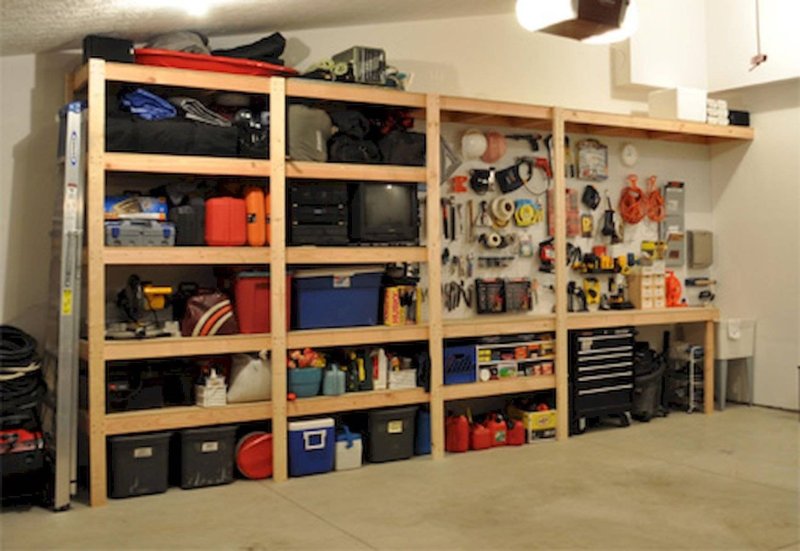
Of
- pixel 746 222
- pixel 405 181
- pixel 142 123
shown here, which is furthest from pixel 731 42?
pixel 142 123

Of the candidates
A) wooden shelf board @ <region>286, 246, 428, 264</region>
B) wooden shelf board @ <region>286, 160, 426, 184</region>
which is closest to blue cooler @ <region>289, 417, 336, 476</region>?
wooden shelf board @ <region>286, 246, 428, 264</region>

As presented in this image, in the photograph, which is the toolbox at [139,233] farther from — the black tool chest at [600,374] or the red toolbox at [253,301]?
the black tool chest at [600,374]

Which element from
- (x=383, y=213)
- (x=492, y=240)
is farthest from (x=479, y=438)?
(x=383, y=213)

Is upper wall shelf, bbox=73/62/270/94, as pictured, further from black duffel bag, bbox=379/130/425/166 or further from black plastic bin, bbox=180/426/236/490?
black plastic bin, bbox=180/426/236/490

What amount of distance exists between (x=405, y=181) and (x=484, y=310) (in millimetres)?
1347

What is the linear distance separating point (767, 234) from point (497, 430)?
3.33 meters

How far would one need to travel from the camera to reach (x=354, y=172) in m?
5.30

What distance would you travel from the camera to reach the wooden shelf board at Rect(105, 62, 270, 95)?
460 centimetres

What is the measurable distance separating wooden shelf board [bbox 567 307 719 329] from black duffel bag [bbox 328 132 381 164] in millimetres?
2061

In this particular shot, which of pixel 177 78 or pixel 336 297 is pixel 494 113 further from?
pixel 177 78

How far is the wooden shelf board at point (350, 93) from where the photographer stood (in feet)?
16.7

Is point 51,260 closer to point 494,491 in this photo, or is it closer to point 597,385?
point 494,491

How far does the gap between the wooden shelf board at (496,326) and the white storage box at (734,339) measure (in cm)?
191

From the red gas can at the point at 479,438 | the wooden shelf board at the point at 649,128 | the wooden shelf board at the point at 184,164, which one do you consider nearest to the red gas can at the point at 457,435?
the red gas can at the point at 479,438
